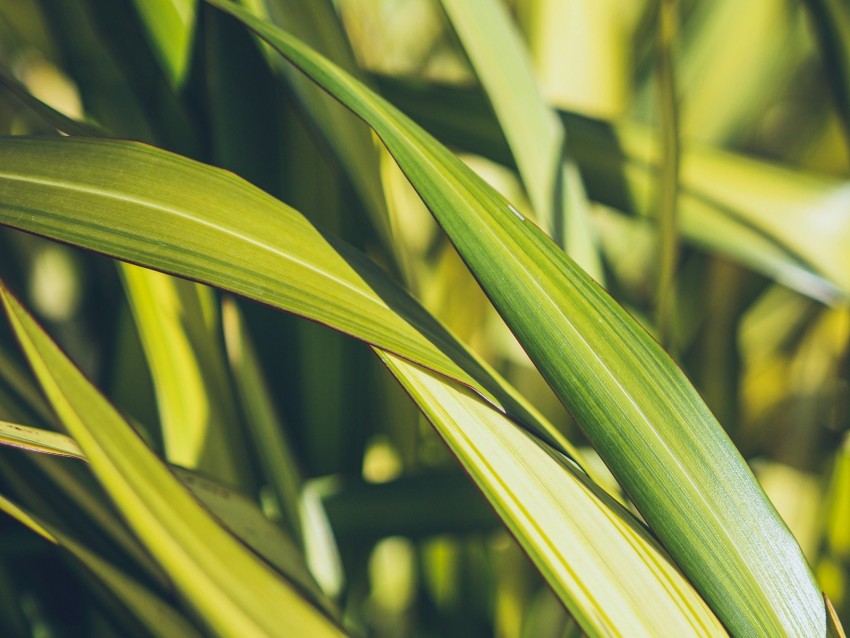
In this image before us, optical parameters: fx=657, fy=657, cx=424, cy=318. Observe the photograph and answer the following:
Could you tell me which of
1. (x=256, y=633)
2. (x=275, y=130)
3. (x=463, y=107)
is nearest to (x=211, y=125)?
(x=275, y=130)

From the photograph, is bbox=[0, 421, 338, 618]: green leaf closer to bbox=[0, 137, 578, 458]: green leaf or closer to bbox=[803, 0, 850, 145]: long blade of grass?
bbox=[0, 137, 578, 458]: green leaf

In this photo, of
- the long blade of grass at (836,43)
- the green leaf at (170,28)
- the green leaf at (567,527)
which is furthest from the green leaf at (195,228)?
the long blade of grass at (836,43)

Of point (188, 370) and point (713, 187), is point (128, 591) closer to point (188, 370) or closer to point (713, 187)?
point (188, 370)

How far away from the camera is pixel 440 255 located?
0.48 metres

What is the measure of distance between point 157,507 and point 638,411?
5.7 inches

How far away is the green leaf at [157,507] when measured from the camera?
190 millimetres

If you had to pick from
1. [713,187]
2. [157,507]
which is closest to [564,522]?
[157,507]

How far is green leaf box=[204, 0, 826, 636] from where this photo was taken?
189mm

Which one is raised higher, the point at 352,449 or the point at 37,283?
the point at 37,283

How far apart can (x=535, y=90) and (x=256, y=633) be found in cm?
25

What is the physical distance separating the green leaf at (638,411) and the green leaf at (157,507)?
0.12 meters

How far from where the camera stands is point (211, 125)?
13.2 inches

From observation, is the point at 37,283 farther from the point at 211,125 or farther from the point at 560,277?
the point at 560,277

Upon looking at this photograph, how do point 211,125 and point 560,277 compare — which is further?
point 211,125
